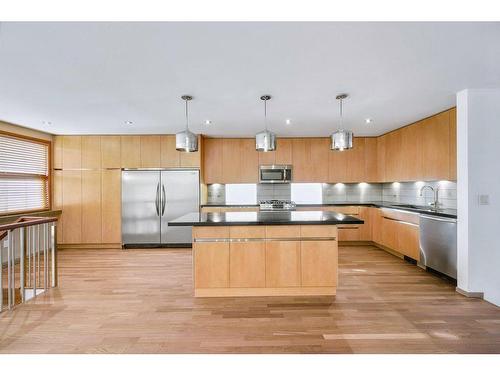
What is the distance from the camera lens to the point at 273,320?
2.55m

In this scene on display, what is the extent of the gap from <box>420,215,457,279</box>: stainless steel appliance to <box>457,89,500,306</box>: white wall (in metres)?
0.29

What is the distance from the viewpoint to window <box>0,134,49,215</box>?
4.60m

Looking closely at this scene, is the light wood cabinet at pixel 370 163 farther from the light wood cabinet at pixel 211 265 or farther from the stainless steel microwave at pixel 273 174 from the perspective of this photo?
the light wood cabinet at pixel 211 265

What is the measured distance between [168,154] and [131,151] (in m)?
0.83

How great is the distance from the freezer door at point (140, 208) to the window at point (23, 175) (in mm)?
1665

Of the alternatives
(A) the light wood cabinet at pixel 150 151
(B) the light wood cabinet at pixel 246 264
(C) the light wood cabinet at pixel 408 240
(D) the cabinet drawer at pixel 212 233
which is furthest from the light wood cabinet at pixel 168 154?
(C) the light wood cabinet at pixel 408 240

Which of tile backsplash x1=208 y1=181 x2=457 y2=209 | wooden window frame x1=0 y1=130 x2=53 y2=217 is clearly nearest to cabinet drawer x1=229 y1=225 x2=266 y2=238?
tile backsplash x1=208 y1=181 x2=457 y2=209

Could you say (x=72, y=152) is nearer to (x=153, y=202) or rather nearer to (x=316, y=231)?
(x=153, y=202)

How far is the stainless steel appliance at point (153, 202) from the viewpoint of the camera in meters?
5.61

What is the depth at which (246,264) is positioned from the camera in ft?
10.2

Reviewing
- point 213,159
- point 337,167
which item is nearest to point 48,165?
point 213,159

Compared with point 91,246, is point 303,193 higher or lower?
higher

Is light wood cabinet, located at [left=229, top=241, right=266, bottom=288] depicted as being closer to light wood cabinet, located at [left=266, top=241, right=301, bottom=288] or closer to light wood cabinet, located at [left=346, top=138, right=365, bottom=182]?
light wood cabinet, located at [left=266, top=241, right=301, bottom=288]

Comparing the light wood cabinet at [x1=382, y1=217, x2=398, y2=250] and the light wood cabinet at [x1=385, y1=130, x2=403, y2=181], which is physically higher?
the light wood cabinet at [x1=385, y1=130, x2=403, y2=181]
